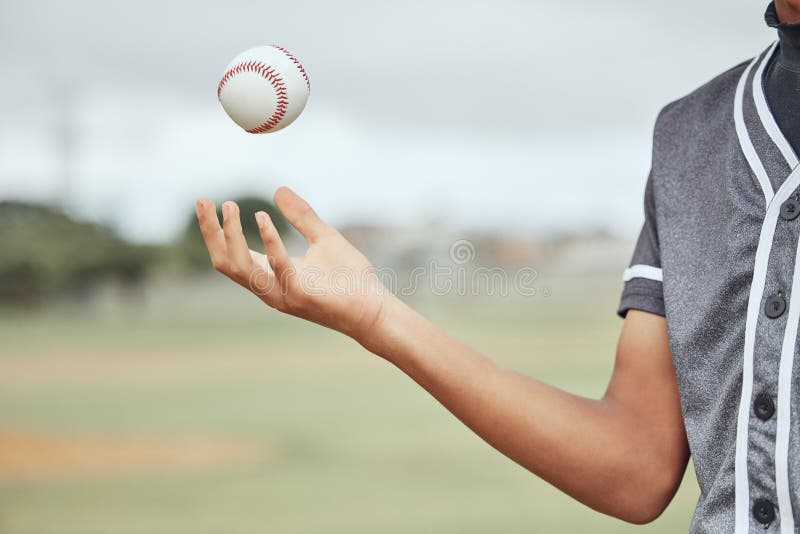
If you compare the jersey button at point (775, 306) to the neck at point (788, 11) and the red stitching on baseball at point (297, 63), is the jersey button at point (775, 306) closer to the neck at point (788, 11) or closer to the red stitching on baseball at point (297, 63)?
the neck at point (788, 11)

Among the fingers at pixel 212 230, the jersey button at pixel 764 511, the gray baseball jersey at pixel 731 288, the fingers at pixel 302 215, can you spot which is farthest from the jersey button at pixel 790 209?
the fingers at pixel 212 230

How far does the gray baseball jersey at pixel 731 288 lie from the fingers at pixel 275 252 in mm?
493

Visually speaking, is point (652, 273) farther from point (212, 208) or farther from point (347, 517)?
point (347, 517)

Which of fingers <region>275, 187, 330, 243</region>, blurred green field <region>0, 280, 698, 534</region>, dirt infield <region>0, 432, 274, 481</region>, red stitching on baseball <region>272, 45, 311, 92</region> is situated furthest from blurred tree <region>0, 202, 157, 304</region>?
fingers <region>275, 187, 330, 243</region>

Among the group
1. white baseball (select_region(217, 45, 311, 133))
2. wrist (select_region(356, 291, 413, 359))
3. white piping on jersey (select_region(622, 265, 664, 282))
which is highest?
white baseball (select_region(217, 45, 311, 133))

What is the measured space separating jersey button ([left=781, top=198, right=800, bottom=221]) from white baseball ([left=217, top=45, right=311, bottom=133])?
1168mm

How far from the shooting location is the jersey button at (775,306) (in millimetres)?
963

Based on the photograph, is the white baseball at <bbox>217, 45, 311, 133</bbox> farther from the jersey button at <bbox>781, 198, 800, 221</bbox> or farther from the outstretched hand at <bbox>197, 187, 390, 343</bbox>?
the jersey button at <bbox>781, 198, 800, 221</bbox>

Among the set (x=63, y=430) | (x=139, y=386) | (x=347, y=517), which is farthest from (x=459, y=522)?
(x=139, y=386)

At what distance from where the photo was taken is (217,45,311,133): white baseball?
6.09ft

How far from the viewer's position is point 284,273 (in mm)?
1095

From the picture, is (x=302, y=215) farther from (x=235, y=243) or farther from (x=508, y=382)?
(x=508, y=382)

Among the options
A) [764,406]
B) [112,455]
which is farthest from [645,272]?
[112,455]

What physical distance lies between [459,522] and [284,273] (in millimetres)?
6735
